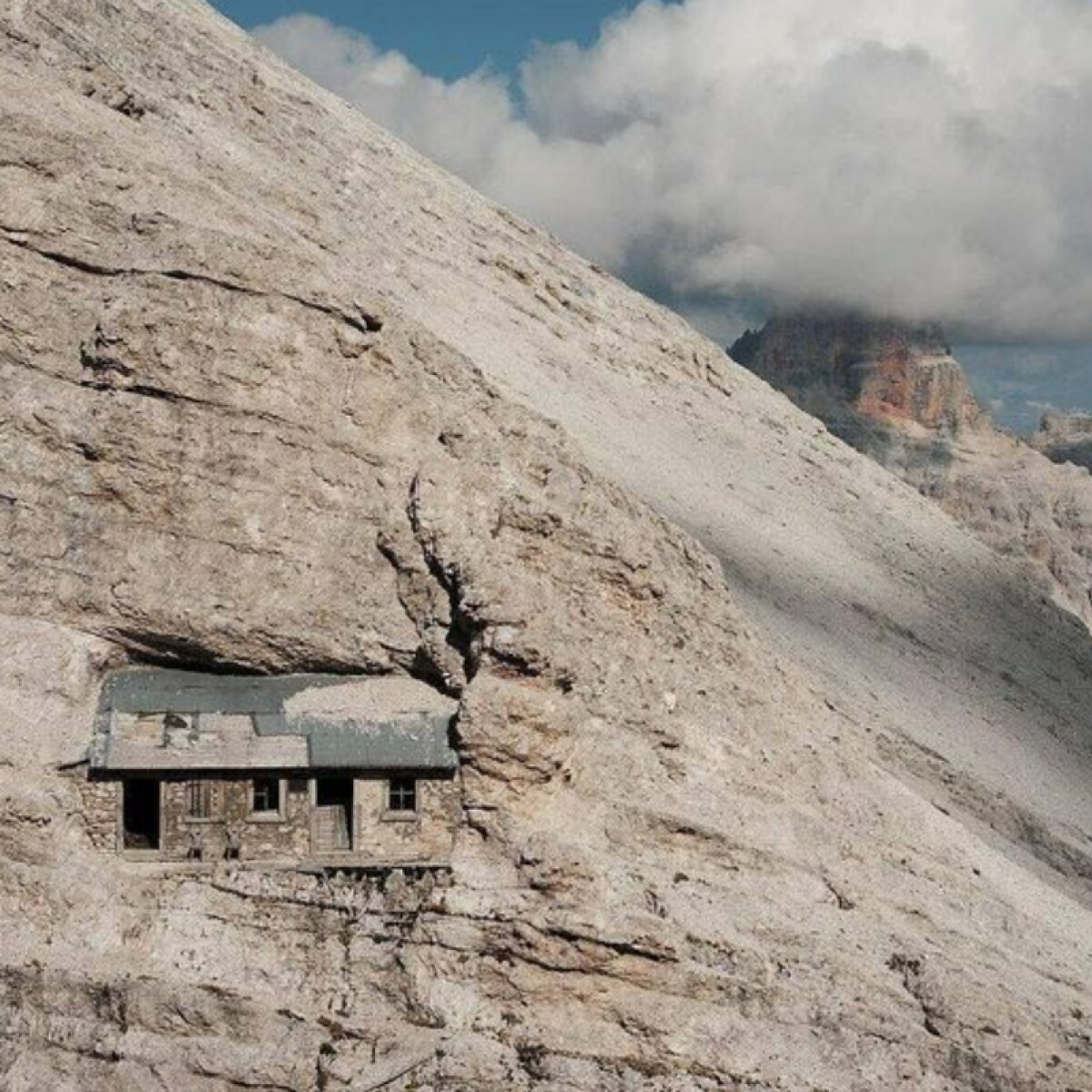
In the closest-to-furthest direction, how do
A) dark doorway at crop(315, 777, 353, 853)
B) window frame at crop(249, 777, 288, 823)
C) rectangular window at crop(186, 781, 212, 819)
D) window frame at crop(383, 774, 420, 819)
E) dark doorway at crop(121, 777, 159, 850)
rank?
rectangular window at crop(186, 781, 212, 819) < window frame at crop(249, 777, 288, 823) < dark doorway at crop(121, 777, 159, 850) < dark doorway at crop(315, 777, 353, 853) < window frame at crop(383, 774, 420, 819)

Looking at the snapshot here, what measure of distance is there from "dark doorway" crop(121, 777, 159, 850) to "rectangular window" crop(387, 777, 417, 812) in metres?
5.28

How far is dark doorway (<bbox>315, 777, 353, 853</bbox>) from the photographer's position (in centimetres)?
3266

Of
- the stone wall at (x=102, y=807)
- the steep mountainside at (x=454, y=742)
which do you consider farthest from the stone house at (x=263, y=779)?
the steep mountainside at (x=454, y=742)

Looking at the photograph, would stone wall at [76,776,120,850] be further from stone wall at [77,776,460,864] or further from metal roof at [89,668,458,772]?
metal roof at [89,668,458,772]

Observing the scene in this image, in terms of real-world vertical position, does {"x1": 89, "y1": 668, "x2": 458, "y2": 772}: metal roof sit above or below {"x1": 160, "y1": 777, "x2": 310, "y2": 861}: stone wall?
above

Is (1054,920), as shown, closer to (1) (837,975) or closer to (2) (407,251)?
(1) (837,975)

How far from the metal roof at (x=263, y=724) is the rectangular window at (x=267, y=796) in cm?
45

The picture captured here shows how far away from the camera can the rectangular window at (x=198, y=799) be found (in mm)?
32031

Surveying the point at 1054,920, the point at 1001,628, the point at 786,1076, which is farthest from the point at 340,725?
the point at 1001,628

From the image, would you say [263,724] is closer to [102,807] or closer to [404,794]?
[404,794]

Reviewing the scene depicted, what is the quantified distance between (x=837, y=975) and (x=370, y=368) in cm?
1887

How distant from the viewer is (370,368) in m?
37.4

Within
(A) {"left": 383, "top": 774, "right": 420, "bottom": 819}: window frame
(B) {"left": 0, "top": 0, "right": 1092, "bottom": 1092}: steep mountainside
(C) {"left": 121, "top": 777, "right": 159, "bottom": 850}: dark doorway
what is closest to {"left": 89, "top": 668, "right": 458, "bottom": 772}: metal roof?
(A) {"left": 383, "top": 774, "right": 420, "bottom": 819}: window frame

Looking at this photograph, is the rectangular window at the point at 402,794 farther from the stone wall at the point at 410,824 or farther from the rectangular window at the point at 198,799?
the rectangular window at the point at 198,799
